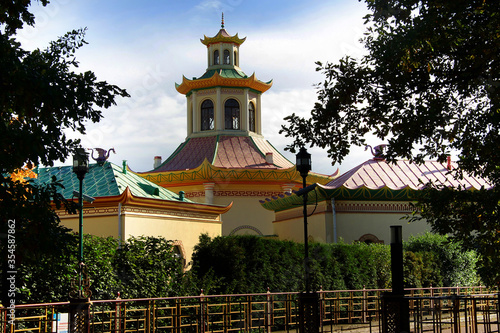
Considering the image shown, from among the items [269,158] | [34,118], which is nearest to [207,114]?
[269,158]

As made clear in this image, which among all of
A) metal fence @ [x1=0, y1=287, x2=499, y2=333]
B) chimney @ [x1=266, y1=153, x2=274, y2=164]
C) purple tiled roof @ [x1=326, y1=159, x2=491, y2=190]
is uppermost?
chimney @ [x1=266, y1=153, x2=274, y2=164]

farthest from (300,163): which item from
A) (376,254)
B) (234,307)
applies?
(376,254)

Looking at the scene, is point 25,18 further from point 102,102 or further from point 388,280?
point 388,280

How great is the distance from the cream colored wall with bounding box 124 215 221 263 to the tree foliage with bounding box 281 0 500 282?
11.5 metres

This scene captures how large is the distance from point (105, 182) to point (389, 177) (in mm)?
12603

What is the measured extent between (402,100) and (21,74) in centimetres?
599

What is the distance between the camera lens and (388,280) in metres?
23.0

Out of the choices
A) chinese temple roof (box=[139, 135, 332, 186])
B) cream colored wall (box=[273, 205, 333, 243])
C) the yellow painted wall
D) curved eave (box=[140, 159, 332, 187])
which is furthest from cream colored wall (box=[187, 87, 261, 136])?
the yellow painted wall

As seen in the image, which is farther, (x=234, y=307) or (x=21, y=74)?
(x=234, y=307)

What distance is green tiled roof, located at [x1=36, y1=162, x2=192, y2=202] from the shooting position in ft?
73.5

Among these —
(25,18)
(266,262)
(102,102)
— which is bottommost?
(266,262)

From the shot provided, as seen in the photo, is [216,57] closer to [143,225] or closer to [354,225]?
[354,225]

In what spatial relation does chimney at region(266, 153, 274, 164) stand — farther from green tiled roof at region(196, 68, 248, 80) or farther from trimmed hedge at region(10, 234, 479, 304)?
trimmed hedge at region(10, 234, 479, 304)

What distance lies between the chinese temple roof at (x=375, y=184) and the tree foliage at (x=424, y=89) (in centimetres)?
1446
